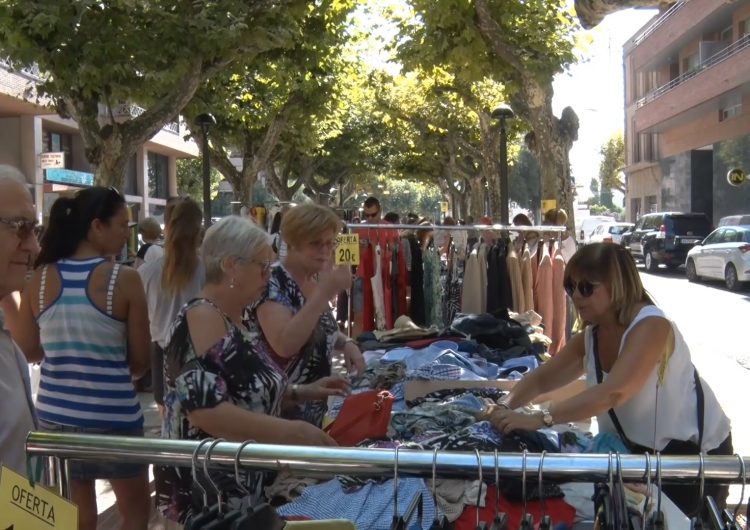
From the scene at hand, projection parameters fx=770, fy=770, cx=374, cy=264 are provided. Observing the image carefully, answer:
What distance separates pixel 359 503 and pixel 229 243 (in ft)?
3.12

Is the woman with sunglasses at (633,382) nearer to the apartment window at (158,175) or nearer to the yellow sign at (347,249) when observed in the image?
the yellow sign at (347,249)

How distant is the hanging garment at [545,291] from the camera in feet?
25.5

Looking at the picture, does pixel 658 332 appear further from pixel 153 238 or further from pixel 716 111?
pixel 716 111

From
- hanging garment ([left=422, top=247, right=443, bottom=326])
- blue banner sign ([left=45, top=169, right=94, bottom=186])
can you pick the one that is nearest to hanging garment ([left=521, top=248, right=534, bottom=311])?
hanging garment ([left=422, top=247, right=443, bottom=326])

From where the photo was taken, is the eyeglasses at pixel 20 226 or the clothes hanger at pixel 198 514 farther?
the eyeglasses at pixel 20 226

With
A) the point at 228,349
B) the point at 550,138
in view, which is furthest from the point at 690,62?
the point at 228,349

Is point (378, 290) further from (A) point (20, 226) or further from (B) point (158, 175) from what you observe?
(B) point (158, 175)

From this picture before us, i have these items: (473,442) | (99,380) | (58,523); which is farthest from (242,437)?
(99,380)

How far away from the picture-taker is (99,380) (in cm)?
322

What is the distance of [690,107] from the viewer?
31.0 metres

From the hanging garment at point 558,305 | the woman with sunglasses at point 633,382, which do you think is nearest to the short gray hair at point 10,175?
the woman with sunglasses at point 633,382

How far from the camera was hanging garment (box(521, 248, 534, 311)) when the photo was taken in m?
7.73

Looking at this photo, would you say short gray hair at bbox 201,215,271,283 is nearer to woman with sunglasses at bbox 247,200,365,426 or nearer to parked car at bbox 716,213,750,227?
woman with sunglasses at bbox 247,200,365,426

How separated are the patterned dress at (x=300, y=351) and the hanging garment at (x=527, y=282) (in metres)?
4.72
